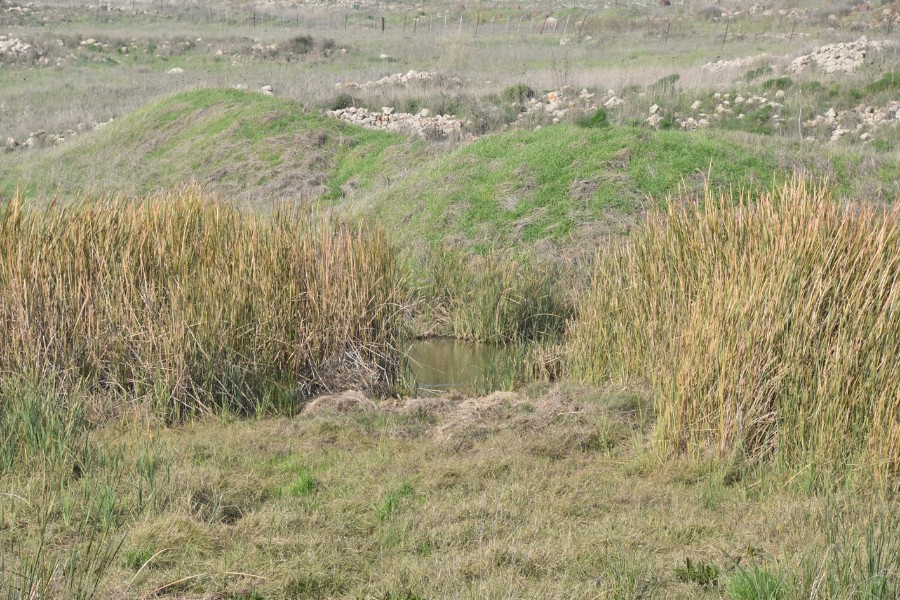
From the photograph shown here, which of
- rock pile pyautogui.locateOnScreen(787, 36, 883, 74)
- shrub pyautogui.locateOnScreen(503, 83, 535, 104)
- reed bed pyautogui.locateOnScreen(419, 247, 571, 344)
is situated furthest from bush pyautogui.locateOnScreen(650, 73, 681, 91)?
reed bed pyautogui.locateOnScreen(419, 247, 571, 344)

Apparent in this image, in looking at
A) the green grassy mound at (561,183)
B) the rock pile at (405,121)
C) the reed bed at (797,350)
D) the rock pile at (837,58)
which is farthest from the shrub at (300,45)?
the reed bed at (797,350)

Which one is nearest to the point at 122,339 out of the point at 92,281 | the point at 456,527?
the point at 92,281

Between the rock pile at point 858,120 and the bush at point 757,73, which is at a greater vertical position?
the bush at point 757,73

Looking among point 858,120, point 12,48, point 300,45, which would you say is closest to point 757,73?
point 858,120

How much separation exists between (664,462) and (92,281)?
4.12 metres

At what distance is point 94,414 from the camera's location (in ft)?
21.4

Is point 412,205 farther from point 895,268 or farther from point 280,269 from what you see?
point 895,268

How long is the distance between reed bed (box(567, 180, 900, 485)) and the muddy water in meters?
2.22

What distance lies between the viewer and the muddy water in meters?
8.20

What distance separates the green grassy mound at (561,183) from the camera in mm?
12188

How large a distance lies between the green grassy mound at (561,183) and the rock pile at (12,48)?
25929mm

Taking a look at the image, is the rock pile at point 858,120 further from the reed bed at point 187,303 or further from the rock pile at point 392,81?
the reed bed at point 187,303

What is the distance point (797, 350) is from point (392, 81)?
832 inches

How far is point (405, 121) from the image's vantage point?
20406 millimetres
